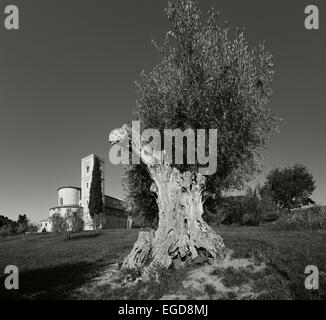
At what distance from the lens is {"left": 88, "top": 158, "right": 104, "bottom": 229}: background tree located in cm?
7538

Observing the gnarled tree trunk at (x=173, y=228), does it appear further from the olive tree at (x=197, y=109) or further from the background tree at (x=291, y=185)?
the background tree at (x=291, y=185)

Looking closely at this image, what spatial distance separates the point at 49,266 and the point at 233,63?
1633 centimetres

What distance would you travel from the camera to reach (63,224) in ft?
164

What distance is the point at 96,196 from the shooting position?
3095 inches

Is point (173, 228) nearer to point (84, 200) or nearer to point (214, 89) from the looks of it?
point (214, 89)

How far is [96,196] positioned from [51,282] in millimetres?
66376

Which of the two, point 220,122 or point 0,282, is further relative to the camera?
point 220,122

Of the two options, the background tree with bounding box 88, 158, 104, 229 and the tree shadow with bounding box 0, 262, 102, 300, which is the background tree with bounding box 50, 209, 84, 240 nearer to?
the background tree with bounding box 88, 158, 104, 229

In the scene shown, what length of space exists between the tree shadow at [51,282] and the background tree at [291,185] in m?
64.7

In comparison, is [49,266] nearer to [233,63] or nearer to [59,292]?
[59,292]

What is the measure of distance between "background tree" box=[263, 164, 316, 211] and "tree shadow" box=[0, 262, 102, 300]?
64.7 meters

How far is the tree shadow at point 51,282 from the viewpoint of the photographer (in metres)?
11.2

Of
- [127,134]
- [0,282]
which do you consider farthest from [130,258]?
[127,134]

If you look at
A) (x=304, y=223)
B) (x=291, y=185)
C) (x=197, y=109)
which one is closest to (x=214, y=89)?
(x=197, y=109)
